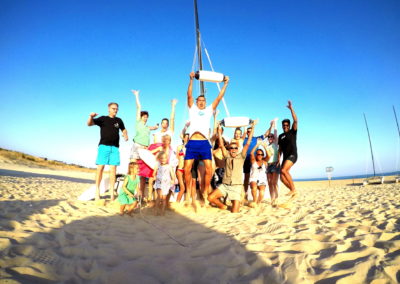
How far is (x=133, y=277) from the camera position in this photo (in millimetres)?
1540

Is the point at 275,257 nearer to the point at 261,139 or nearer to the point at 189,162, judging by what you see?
the point at 189,162

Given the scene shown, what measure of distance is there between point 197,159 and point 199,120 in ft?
2.73

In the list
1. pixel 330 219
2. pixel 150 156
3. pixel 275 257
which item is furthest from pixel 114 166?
pixel 330 219

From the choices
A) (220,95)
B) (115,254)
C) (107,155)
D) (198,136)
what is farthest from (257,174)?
(115,254)

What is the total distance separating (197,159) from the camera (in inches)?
173

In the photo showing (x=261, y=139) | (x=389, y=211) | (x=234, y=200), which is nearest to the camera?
(x=389, y=211)

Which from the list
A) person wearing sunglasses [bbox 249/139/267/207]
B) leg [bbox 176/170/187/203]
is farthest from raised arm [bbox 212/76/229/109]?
leg [bbox 176/170/187/203]

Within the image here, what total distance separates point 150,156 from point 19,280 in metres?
3.49

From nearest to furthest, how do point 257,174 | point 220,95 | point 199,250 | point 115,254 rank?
1. point 115,254
2. point 199,250
3. point 220,95
4. point 257,174

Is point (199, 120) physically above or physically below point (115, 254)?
above

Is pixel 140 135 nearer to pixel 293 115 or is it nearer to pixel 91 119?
pixel 91 119

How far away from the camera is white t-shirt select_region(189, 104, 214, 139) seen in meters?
4.18

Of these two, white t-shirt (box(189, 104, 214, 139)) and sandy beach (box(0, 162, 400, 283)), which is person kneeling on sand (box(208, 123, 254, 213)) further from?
sandy beach (box(0, 162, 400, 283))

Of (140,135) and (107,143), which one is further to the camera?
(140,135)
